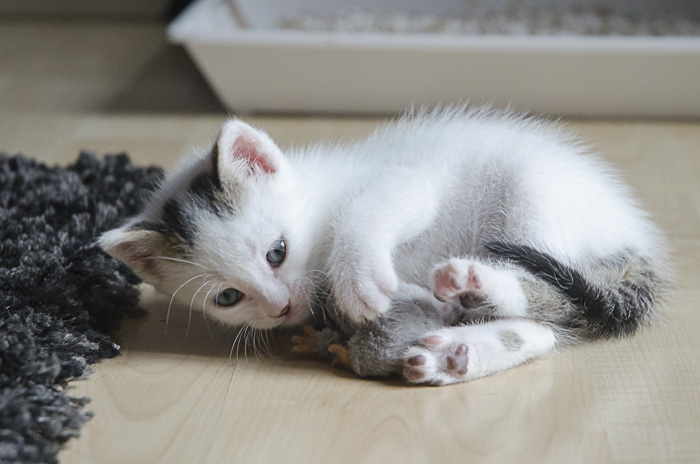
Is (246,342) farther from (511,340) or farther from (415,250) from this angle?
(511,340)

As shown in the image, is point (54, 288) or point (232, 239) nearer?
point (232, 239)

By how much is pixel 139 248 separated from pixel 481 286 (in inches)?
25.9

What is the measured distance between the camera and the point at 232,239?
1.25 metres

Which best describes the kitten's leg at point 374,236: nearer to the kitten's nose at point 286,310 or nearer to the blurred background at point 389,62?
the kitten's nose at point 286,310

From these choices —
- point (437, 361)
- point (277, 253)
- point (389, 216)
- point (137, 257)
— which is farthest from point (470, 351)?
point (137, 257)

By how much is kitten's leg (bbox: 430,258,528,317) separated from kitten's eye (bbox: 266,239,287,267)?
11.5 inches

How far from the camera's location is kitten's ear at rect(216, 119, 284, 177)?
1275 mm

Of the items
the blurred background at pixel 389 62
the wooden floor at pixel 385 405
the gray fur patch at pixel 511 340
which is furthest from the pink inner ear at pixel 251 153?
the blurred background at pixel 389 62

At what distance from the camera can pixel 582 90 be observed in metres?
2.28

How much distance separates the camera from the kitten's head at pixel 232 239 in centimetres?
126

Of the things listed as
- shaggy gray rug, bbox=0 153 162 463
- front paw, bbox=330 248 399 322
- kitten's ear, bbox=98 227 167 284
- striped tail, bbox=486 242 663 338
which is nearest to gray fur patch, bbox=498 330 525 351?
striped tail, bbox=486 242 663 338

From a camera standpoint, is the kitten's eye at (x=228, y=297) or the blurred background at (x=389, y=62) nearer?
the kitten's eye at (x=228, y=297)

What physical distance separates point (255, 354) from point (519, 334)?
527 millimetres

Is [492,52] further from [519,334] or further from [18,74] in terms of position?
[18,74]
